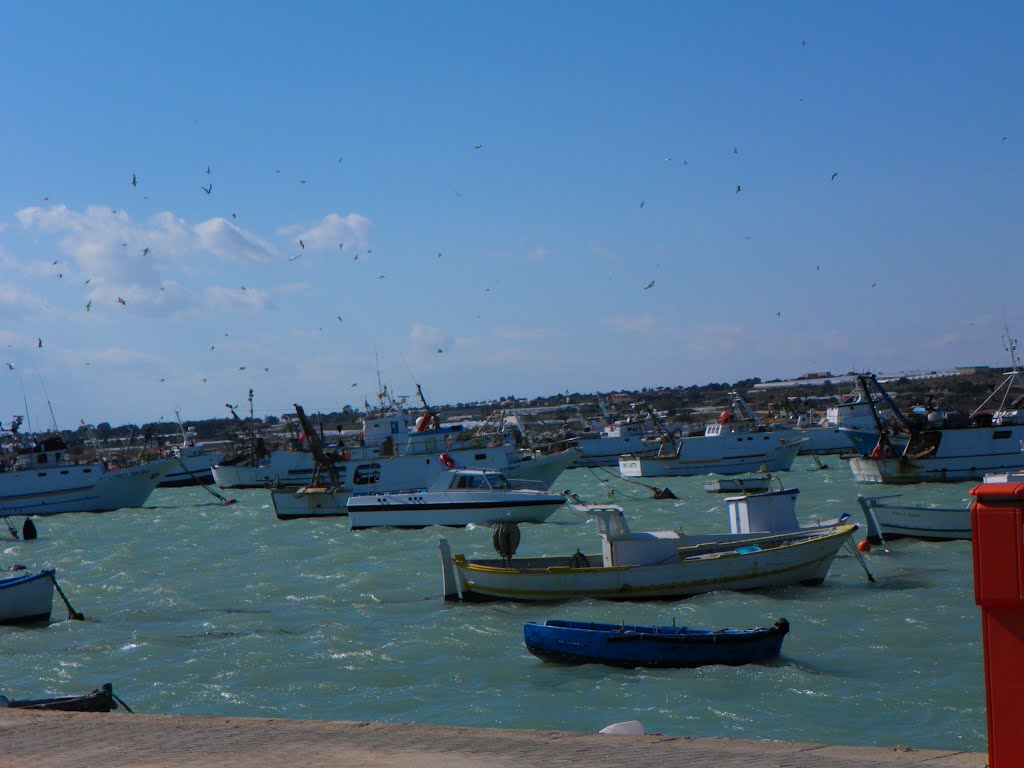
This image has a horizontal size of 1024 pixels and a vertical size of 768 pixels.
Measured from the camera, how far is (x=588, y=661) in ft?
58.3

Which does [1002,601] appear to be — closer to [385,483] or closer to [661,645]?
[661,645]

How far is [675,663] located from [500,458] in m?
45.2

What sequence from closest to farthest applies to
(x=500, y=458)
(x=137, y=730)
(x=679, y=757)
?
(x=679, y=757) < (x=137, y=730) < (x=500, y=458)

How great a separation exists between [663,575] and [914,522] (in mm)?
10757

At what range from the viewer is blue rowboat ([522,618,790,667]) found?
56.6 feet

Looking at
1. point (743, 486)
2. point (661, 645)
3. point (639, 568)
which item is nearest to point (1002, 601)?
point (661, 645)

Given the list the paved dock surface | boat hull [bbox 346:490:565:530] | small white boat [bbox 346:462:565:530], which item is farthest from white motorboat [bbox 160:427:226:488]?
the paved dock surface

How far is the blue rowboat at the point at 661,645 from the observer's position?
1725cm

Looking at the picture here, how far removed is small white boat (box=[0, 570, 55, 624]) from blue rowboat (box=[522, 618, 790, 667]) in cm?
1206

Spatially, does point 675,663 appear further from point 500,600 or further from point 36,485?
point 36,485

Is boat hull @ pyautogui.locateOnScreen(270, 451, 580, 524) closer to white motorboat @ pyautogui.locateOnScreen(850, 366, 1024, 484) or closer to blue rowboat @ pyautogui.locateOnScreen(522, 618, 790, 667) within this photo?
white motorboat @ pyautogui.locateOnScreen(850, 366, 1024, 484)

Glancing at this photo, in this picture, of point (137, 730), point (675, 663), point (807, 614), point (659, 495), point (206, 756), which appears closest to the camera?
point (206, 756)

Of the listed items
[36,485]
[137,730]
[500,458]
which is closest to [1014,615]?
[137,730]

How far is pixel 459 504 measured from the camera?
42906 mm
